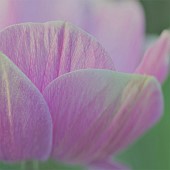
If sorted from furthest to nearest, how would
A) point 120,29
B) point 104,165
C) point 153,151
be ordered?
point 153,151, point 120,29, point 104,165

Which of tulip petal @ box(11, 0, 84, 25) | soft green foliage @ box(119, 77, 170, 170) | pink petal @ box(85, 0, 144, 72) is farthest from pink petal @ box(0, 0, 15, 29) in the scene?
soft green foliage @ box(119, 77, 170, 170)

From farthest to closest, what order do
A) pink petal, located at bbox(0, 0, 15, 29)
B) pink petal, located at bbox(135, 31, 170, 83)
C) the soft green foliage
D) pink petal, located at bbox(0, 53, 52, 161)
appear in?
the soft green foliage, pink petal, located at bbox(0, 0, 15, 29), pink petal, located at bbox(135, 31, 170, 83), pink petal, located at bbox(0, 53, 52, 161)

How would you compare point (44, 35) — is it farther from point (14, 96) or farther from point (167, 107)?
point (167, 107)

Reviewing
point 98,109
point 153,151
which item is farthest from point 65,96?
point 153,151

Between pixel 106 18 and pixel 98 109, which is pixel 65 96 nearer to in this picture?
pixel 98 109

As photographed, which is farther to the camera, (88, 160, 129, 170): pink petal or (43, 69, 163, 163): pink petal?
(88, 160, 129, 170): pink petal

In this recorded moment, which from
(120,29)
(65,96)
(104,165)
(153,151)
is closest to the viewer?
(65,96)

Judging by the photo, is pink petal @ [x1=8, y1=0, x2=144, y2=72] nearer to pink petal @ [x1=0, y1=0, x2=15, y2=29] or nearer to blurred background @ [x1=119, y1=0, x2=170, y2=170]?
pink petal @ [x1=0, y1=0, x2=15, y2=29]
